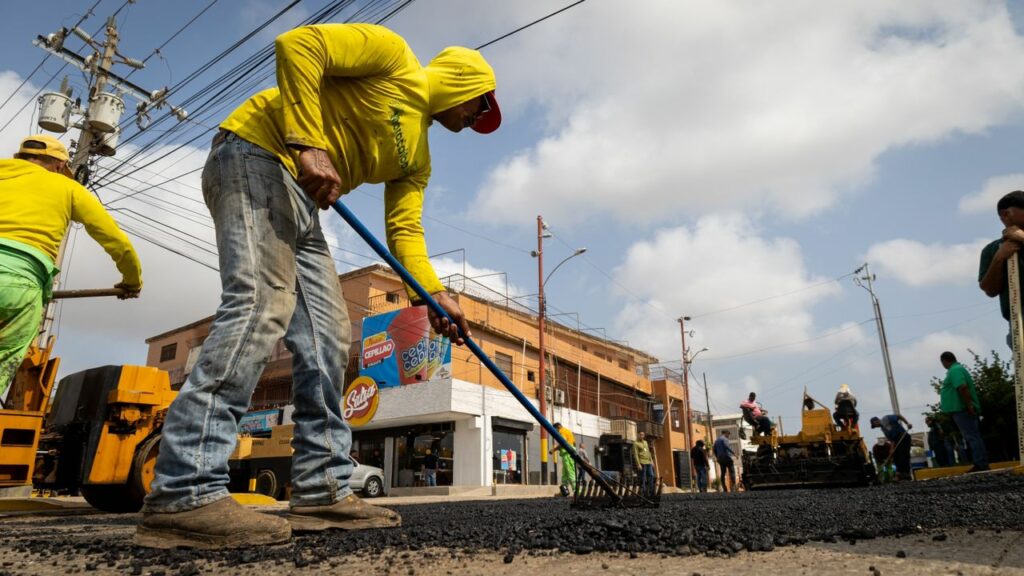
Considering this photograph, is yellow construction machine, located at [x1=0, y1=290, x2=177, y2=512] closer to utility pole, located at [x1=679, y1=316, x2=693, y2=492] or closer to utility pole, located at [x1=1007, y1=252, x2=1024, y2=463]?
utility pole, located at [x1=1007, y1=252, x2=1024, y2=463]

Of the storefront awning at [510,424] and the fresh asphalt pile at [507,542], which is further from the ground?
the storefront awning at [510,424]

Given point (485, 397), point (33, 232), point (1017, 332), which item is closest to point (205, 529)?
point (33, 232)

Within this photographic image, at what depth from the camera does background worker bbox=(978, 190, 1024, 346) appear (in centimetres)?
325

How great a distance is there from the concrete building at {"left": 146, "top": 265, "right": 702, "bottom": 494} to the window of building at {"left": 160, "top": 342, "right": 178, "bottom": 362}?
2.6 inches

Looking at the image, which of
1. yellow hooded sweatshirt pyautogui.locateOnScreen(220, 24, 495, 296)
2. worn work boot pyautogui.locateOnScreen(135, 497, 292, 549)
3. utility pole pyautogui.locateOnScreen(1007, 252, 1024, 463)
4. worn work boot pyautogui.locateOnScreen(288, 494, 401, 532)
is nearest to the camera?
worn work boot pyautogui.locateOnScreen(135, 497, 292, 549)

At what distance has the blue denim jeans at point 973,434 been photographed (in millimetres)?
6273

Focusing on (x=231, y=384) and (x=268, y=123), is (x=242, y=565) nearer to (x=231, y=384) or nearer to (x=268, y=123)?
(x=231, y=384)

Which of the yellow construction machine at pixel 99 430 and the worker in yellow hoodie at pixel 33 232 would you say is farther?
the yellow construction machine at pixel 99 430

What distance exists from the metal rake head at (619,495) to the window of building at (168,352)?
3888 cm

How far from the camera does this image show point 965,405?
632 cm

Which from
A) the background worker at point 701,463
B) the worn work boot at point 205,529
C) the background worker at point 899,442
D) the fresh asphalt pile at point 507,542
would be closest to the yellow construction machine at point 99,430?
the fresh asphalt pile at point 507,542

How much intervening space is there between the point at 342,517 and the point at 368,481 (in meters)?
16.2

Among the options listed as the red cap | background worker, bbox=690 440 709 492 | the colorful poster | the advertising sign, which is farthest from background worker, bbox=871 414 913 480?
the advertising sign

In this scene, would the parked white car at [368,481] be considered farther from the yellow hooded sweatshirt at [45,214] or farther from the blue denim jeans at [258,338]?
the blue denim jeans at [258,338]
